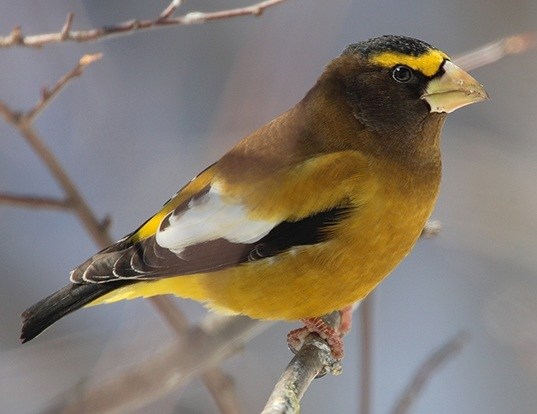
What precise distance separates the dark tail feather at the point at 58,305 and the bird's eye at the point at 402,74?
1.37 m

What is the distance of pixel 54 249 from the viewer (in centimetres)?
675

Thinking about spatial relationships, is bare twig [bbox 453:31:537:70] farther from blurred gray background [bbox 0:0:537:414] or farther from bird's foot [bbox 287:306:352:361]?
bird's foot [bbox 287:306:352:361]

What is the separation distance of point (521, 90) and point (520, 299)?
201 centimetres

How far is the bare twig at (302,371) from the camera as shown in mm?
2912

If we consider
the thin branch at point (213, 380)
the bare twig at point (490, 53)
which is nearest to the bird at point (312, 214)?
the thin branch at point (213, 380)

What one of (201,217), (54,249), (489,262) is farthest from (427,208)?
(54,249)

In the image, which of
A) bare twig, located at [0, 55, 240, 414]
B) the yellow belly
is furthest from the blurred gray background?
bare twig, located at [0, 55, 240, 414]

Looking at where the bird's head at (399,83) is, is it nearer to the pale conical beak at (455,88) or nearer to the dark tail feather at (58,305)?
the pale conical beak at (455,88)

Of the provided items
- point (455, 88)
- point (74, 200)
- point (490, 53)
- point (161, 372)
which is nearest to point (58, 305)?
point (74, 200)

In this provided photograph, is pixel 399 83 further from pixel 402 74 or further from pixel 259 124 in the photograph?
pixel 259 124

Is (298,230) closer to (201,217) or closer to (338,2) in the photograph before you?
(201,217)

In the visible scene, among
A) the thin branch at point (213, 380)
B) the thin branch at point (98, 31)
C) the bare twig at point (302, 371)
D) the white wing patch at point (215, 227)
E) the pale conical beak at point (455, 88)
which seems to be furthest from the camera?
the white wing patch at point (215, 227)

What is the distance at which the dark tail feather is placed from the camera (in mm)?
3686

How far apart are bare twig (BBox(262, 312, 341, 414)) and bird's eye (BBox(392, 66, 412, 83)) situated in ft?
3.58
